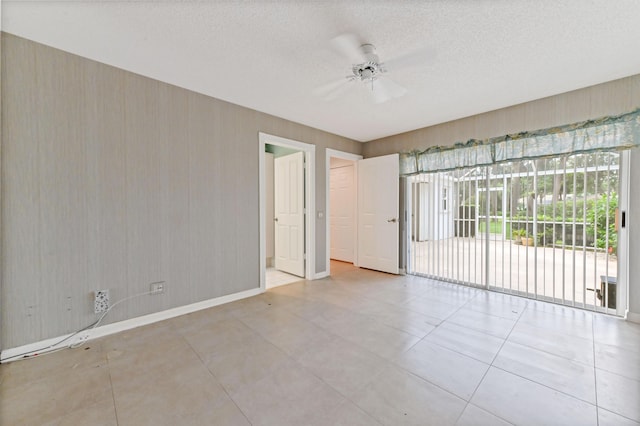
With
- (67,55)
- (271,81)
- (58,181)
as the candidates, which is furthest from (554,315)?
(67,55)

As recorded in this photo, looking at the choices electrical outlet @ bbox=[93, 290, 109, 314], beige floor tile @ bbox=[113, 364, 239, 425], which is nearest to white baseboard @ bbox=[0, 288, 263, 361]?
electrical outlet @ bbox=[93, 290, 109, 314]

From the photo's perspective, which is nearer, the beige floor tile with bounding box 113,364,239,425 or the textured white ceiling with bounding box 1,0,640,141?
the beige floor tile with bounding box 113,364,239,425

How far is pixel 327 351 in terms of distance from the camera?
206 cm

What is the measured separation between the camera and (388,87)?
2568 millimetres

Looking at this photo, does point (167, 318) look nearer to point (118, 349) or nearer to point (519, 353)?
point (118, 349)

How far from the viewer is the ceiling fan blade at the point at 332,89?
104 inches

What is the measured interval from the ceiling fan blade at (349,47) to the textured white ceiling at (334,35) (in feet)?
0.17

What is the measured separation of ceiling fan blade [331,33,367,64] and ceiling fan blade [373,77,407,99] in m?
0.29

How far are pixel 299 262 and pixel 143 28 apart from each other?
11.1ft

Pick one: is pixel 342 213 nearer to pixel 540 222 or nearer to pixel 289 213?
pixel 289 213

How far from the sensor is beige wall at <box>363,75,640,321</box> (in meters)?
2.57

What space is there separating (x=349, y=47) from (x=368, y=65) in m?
0.23

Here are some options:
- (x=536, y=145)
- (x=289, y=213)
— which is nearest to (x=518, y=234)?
(x=536, y=145)

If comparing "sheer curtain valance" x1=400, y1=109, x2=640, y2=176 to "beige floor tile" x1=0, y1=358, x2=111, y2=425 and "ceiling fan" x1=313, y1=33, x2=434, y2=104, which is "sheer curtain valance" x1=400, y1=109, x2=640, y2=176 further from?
"beige floor tile" x1=0, y1=358, x2=111, y2=425
